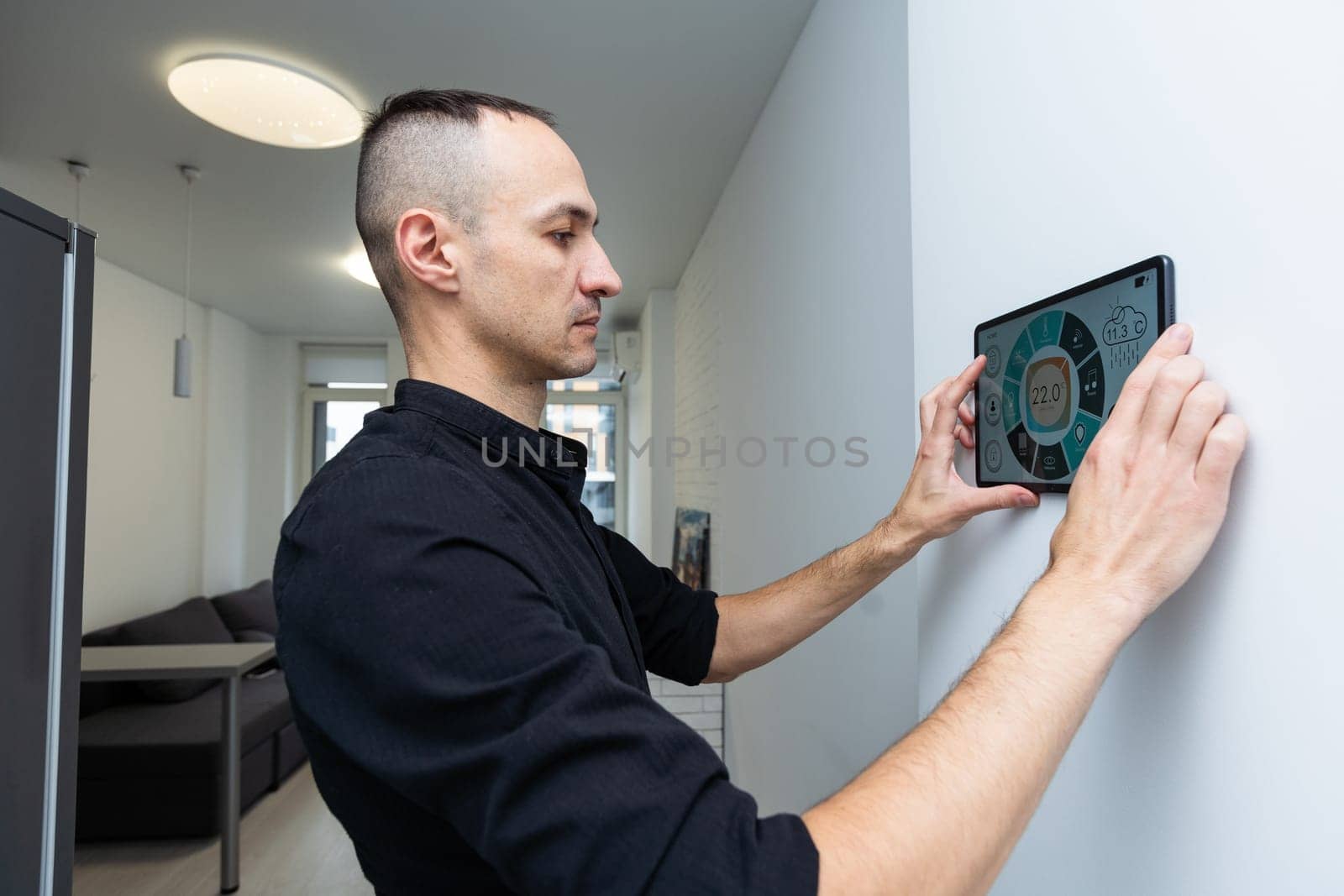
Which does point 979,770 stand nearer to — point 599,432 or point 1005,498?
point 1005,498

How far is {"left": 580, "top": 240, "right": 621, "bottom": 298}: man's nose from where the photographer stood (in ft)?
3.43

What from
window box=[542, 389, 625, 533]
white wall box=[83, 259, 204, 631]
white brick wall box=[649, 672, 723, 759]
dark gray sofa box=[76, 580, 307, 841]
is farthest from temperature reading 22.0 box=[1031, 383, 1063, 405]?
window box=[542, 389, 625, 533]

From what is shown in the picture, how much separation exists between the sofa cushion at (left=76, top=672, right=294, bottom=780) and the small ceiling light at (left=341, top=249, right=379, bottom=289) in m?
2.22

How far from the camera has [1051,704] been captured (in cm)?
59

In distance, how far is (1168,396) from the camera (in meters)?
0.58

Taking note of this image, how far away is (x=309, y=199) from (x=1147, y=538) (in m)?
3.71

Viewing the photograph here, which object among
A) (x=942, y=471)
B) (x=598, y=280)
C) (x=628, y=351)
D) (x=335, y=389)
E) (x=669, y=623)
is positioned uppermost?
(x=628, y=351)

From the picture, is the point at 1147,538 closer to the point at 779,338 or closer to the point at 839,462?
the point at 839,462

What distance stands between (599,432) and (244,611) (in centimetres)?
340

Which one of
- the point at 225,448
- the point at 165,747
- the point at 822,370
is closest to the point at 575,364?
the point at 822,370

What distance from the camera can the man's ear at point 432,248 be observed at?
1009 millimetres

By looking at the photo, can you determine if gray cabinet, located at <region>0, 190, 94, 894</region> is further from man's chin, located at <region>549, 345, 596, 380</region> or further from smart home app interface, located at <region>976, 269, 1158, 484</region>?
smart home app interface, located at <region>976, 269, 1158, 484</region>

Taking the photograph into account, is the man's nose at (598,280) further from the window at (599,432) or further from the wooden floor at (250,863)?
the window at (599,432)

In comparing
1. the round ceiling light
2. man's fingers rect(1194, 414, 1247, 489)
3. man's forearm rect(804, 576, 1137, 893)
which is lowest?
man's forearm rect(804, 576, 1137, 893)
